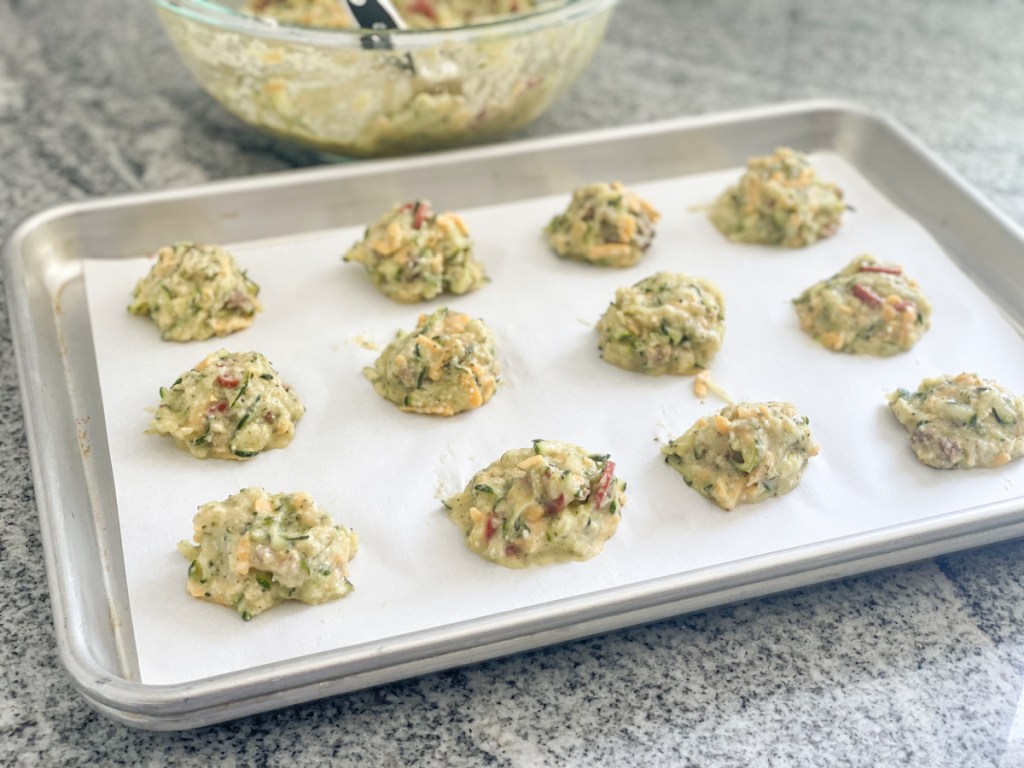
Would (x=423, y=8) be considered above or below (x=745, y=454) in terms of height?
above

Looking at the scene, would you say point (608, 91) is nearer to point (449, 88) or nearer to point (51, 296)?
point (449, 88)

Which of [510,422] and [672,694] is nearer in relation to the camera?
[672,694]

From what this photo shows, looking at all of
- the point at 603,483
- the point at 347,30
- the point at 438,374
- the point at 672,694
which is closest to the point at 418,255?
the point at 438,374

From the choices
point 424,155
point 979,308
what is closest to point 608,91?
point 424,155

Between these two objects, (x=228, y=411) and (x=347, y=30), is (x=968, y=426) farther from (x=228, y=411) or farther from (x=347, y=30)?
(x=347, y=30)

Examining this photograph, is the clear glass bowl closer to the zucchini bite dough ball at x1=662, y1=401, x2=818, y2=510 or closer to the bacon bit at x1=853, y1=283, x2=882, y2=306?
the bacon bit at x1=853, y1=283, x2=882, y2=306
